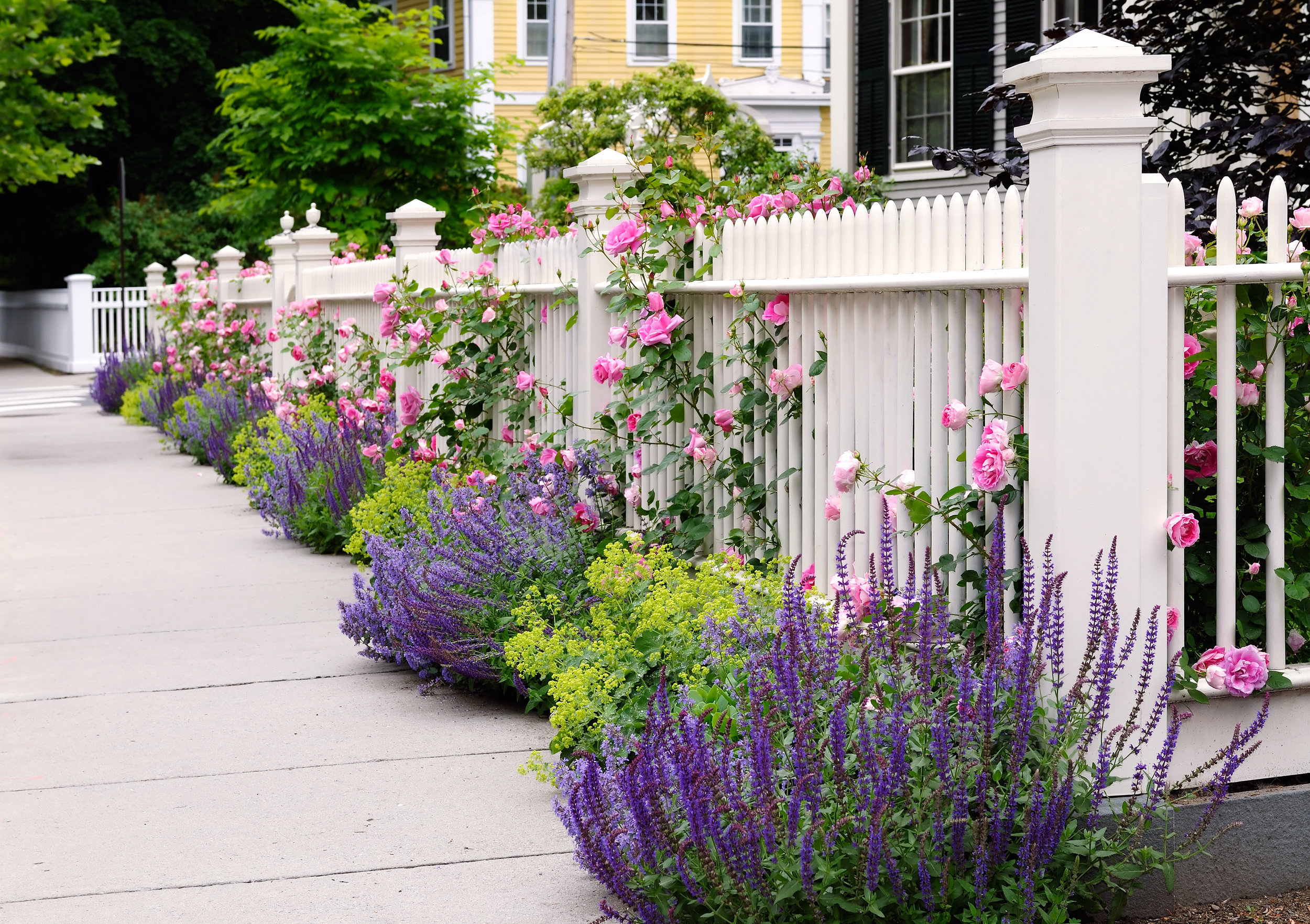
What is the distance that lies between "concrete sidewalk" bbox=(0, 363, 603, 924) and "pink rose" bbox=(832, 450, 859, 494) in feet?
3.77

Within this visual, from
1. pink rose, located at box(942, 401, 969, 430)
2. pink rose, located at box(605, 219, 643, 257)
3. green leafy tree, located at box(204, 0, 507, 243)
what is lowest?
pink rose, located at box(942, 401, 969, 430)

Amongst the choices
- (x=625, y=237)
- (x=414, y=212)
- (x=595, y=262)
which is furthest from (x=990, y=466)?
(x=414, y=212)

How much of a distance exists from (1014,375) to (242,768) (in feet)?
8.21

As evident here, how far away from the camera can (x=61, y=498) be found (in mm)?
10633

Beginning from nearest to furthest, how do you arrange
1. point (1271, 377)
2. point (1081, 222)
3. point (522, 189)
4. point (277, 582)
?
point (1081, 222), point (1271, 377), point (277, 582), point (522, 189)

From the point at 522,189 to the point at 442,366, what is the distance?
14.2 meters

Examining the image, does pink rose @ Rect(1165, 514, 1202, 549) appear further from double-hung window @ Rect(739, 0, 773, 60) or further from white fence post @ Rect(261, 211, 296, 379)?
double-hung window @ Rect(739, 0, 773, 60)

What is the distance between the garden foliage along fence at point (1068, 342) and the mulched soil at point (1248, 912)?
11.1 inches

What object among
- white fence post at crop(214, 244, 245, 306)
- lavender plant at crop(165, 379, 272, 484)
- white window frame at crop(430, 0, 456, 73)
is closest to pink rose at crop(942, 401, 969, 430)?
lavender plant at crop(165, 379, 272, 484)

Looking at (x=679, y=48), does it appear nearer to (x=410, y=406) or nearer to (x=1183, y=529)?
(x=410, y=406)

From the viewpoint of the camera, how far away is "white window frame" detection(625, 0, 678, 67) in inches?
1091

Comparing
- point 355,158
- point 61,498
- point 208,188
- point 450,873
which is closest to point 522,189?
point 355,158

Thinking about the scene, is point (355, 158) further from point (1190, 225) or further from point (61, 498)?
point (1190, 225)

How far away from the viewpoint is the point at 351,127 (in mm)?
16562
